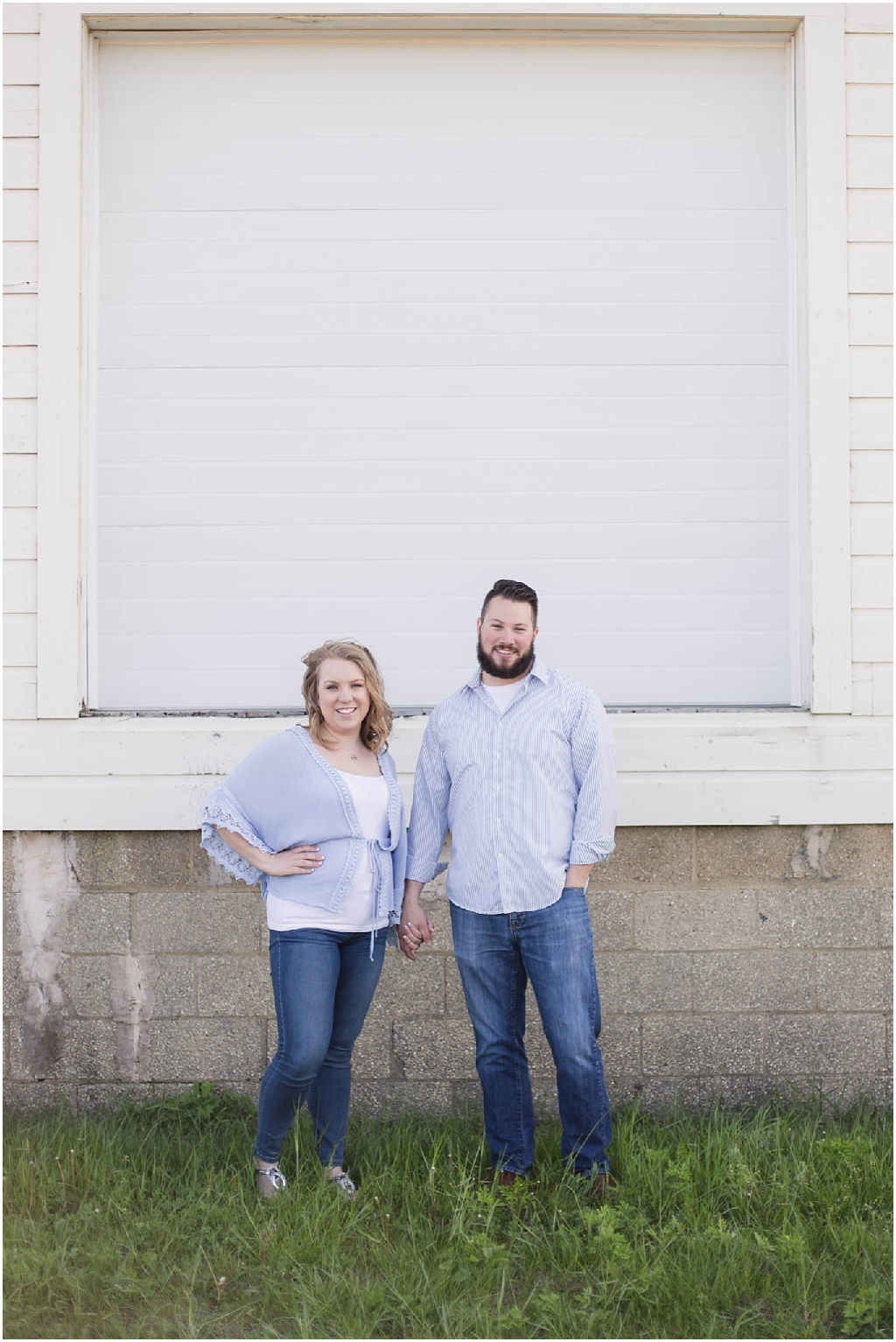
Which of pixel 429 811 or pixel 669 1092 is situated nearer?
pixel 429 811

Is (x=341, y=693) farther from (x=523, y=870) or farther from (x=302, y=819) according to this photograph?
(x=523, y=870)

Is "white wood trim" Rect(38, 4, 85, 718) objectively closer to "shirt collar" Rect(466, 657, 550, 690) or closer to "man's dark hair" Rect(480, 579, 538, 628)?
"shirt collar" Rect(466, 657, 550, 690)

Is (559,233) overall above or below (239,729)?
above

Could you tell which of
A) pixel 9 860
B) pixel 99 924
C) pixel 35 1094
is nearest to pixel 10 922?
pixel 9 860

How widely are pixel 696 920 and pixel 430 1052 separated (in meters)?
1.19

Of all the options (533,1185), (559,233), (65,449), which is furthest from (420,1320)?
(559,233)

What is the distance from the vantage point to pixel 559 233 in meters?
4.18

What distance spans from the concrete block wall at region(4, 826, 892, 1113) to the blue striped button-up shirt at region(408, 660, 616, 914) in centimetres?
79

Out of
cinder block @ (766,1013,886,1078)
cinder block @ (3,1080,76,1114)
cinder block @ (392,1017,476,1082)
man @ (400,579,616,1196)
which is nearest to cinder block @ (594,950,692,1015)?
cinder block @ (766,1013,886,1078)

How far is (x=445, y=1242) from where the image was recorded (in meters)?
3.05

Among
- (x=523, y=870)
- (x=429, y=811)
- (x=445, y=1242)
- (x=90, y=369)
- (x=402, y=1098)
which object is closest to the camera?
(x=445, y=1242)

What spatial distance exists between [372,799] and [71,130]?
2.96 meters

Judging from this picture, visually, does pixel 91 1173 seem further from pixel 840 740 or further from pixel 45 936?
pixel 840 740

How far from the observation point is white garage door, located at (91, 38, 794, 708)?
4.16m
